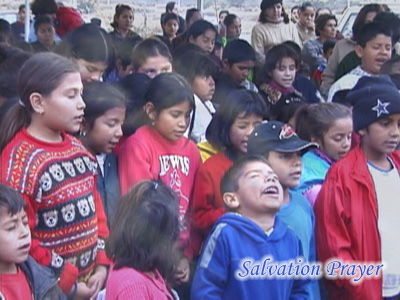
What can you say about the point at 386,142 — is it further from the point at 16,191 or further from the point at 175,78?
the point at 16,191

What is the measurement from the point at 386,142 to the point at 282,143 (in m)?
0.44

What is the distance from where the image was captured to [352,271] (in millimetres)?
2711

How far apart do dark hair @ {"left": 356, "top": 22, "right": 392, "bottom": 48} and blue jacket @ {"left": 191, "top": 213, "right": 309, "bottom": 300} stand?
2.31m

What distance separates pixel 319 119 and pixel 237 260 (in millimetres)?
1163

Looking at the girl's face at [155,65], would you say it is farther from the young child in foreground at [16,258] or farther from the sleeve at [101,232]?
the young child in foreground at [16,258]

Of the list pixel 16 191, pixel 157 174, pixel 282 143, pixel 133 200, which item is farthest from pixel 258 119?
pixel 16 191

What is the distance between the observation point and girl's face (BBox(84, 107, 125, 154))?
2746 mm

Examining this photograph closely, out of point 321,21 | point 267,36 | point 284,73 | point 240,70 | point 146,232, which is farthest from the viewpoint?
point 321,21

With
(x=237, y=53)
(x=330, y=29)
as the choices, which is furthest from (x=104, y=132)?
(x=330, y=29)

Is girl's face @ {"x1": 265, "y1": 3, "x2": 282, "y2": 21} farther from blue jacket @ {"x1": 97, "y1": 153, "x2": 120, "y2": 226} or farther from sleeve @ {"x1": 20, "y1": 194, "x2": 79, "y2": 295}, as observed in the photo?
sleeve @ {"x1": 20, "y1": 194, "x2": 79, "y2": 295}

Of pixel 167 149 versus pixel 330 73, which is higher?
pixel 167 149

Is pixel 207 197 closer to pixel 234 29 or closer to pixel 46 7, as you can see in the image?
pixel 46 7

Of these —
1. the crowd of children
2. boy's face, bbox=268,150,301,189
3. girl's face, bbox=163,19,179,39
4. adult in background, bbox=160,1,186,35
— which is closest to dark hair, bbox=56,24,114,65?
the crowd of children

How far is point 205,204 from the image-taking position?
2930 millimetres
